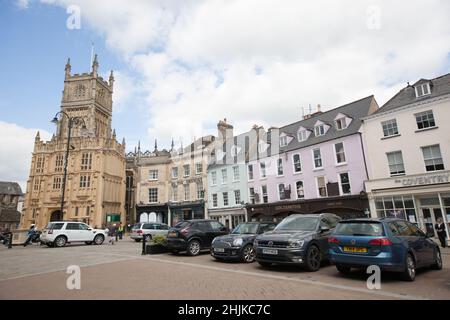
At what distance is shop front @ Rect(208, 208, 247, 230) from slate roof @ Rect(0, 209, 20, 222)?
186ft

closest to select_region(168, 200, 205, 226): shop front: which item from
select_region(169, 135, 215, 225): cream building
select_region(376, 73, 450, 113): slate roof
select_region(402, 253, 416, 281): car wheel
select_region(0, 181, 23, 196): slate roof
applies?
select_region(169, 135, 215, 225): cream building

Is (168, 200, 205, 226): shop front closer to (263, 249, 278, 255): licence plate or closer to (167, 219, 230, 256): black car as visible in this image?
(167, 219, 230, 256): black car

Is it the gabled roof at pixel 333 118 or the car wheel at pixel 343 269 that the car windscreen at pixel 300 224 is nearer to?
the car wheel at pixel 343 269

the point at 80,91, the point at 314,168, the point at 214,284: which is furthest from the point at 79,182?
the point at 214,284

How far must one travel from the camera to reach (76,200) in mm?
42562

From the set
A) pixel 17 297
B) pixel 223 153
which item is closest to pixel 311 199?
pixel 223 153

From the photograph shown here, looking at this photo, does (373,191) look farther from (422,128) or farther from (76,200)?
(76,200)

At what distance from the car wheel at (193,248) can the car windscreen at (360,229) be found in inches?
280

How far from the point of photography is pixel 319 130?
2622cm

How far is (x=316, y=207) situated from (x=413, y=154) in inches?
328

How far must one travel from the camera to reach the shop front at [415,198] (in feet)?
58.2

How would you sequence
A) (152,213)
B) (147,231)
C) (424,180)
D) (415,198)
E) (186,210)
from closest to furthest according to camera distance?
(424,180) → (415,198) → (147,231) → (186,210) → (152,213)

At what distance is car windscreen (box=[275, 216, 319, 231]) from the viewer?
9284mm

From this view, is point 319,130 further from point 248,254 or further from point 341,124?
point 248,254
